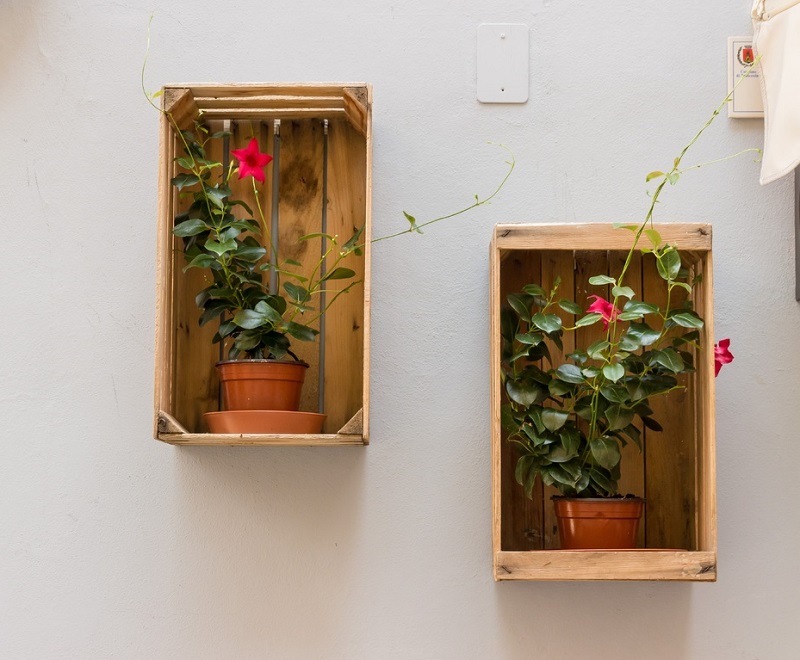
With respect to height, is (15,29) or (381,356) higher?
(15,29)

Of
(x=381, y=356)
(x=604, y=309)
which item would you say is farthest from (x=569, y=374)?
(x=381, y=356)

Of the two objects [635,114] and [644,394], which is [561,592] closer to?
[644,394]

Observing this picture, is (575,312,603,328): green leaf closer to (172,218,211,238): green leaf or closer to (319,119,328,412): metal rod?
(319,119,328,412): metal rod

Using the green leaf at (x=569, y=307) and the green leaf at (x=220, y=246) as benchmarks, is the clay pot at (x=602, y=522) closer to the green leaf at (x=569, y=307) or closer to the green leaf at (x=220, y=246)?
the green leaf at (x=569, y=307)

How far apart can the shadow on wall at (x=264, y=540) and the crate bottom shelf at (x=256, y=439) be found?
8.1 inches

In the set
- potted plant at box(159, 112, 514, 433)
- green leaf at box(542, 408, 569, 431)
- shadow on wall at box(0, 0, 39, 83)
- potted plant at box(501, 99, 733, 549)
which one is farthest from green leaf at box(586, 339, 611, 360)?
shadow on wall at box(0, 0, 39, 83)

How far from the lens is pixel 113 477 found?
182 centimetres

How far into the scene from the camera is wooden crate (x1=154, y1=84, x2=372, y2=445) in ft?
5.65

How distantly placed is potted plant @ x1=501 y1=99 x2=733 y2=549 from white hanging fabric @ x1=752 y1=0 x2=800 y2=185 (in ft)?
0.37

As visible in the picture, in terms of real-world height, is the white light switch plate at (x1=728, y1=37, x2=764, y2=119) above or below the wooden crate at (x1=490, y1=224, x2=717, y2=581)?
above

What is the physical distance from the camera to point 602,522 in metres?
1.62

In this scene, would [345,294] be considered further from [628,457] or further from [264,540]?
[628,457]

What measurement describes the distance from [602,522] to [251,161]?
0.91 meters

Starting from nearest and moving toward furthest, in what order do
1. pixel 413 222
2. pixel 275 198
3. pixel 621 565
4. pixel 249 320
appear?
pixel 621 565, pixel 249 320, pixel 413 222, pixel 275 198
